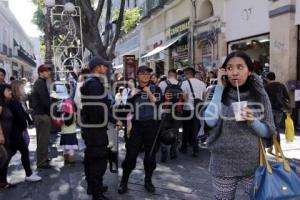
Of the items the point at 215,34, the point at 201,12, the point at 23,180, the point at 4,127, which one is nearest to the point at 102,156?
the point at 4,127

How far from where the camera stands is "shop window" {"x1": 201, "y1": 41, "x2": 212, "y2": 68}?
56.7ft

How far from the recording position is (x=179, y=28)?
69.4 ft

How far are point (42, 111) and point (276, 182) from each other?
16.7 feet

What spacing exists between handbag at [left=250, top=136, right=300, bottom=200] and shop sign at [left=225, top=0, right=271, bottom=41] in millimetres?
11084

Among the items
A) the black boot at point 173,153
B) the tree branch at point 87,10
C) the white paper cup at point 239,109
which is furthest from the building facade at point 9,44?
the white paper cup at point 239,109

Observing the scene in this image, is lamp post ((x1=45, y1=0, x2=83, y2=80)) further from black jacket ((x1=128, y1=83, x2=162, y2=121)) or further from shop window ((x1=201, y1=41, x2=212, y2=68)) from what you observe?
shop window ((x1=201, y1=41, x2=212, y2=68))

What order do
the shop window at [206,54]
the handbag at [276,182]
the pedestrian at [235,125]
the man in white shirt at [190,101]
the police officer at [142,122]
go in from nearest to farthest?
the handbag at [276,182] < the pedestrian at [235,125] < the police officer at [142,122] < the man in white shirt at [190,101] < the shop window at [206,54]

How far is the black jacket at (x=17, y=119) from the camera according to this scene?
5914 millimetres

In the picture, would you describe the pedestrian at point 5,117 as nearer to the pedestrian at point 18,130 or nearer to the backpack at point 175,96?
the pedestrian at point 18,130

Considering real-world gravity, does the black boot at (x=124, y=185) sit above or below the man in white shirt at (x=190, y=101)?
below

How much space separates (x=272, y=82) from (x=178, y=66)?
1383cm

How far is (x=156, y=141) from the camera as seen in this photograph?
5434 mm

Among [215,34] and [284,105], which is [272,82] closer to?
[284,105]

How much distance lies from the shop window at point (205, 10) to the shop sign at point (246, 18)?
223 cm
